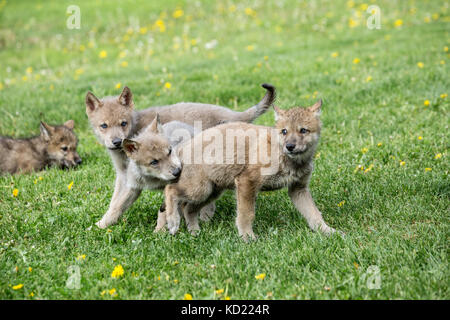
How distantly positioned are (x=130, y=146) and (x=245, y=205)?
1.36 m

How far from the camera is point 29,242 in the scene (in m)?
4.79

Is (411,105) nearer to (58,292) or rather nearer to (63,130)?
(63,130)

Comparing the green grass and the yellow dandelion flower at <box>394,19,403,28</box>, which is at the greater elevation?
the yellow dandelion flower at <box>394,19,403,28</box>

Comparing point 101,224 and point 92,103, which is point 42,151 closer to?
point 92,103

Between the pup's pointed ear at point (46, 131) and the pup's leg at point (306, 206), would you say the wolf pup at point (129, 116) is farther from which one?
the pup's pointed ear at point (46, 131)

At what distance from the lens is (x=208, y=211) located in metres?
5.72

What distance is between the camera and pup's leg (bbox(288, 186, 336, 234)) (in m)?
4.90

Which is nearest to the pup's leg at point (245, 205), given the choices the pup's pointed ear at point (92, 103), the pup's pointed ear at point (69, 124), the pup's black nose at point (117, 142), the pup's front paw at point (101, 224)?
the pup's front paw at point (101, 224)

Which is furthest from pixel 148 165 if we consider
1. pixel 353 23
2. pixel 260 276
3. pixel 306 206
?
pixel 353 23

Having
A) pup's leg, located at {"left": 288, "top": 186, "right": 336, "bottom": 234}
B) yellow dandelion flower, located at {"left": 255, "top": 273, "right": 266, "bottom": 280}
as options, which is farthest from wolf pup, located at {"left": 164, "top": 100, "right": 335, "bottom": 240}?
yellow dandelion flower, located at {"left": 255, "top": 273, "right": 266, "bottom": 280}

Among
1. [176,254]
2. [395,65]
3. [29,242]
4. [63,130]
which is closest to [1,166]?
[63,130]

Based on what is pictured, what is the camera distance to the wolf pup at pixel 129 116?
231 inches

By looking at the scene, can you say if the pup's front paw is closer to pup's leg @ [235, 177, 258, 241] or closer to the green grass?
the green grass

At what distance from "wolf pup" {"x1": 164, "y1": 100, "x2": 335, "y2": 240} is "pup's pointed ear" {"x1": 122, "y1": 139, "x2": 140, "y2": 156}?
0.53 m
